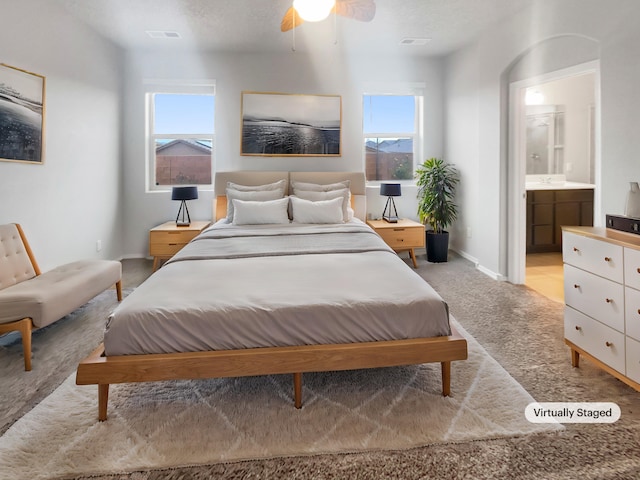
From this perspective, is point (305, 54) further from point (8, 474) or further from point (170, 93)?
point (8, 474)

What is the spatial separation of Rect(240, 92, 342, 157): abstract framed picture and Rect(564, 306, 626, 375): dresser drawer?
12.3 ft

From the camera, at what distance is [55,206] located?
391 centimetres

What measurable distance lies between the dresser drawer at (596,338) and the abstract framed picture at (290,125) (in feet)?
12.3

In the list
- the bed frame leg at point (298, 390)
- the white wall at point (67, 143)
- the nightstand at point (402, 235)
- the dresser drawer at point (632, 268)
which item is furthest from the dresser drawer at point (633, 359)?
the white wall at point (67, 143)

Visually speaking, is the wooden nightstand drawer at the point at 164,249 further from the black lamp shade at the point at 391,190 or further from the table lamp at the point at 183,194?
the black lamp shade at the point at 391,190

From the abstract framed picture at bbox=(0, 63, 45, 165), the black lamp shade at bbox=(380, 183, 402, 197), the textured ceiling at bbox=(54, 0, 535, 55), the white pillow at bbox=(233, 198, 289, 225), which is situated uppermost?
Result: the textured ceiling at bbox=(54, 0, 535, 55)

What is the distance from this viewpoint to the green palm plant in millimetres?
5191

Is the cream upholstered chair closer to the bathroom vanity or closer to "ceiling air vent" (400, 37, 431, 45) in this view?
"ceiling air vent" (400, 37, 431, 45)

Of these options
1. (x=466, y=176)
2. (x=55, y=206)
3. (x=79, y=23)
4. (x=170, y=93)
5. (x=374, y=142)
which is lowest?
(x=55, y=206)

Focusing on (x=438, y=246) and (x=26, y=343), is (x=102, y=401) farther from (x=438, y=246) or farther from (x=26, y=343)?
(x=438, y=246)

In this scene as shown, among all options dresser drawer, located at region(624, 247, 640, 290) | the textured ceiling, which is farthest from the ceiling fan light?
dresser drawer, located at region(624, 247, 640, 290)

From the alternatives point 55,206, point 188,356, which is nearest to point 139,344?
point 188,356

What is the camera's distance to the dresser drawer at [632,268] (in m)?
1.95

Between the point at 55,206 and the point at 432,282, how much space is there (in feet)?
12.6
